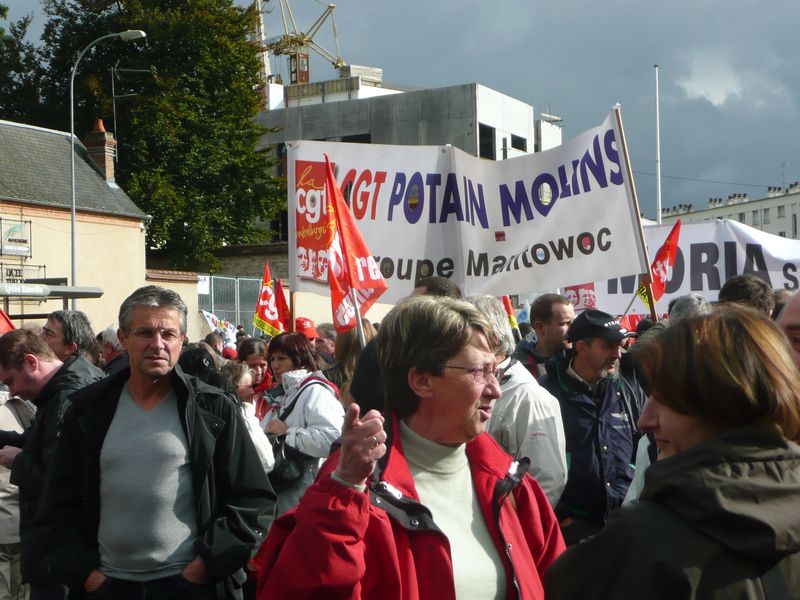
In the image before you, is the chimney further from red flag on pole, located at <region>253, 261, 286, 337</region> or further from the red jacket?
the red jacket

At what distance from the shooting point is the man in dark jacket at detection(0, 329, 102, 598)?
4.44 metres

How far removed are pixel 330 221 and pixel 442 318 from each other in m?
4.94

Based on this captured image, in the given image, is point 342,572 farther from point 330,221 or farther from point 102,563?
point 330,221

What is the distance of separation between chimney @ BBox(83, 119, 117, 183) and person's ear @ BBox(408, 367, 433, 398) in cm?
3373

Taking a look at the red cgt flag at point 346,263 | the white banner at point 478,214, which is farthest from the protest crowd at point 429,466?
the white banner at point 478,214

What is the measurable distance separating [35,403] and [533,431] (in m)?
2.39

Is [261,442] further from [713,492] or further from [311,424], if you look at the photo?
[713,492]

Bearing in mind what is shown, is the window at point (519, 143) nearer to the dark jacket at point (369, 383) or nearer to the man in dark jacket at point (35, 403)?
the man in dark jacket at point (35, 403)

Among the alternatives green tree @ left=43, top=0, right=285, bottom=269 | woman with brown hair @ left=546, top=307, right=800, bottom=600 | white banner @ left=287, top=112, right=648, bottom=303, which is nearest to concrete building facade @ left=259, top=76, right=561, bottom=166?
green tree @ left=43, top=0, right=285, bottom=269

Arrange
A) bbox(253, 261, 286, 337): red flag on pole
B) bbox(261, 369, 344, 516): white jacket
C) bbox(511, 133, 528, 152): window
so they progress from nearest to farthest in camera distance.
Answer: bbox(261, 369, 344, 516): white jacket → bbox(253, 261, 286, 337): red flag on pole → bbox(511, 133, 528, 152): window

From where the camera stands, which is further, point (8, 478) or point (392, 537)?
point (8, 478)

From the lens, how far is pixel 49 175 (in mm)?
33562

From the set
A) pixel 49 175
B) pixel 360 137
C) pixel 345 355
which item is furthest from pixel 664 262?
pixel 360 137

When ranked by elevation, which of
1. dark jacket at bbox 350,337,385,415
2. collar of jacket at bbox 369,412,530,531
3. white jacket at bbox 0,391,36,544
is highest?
dark jacket at bbox 350,337,385,415
